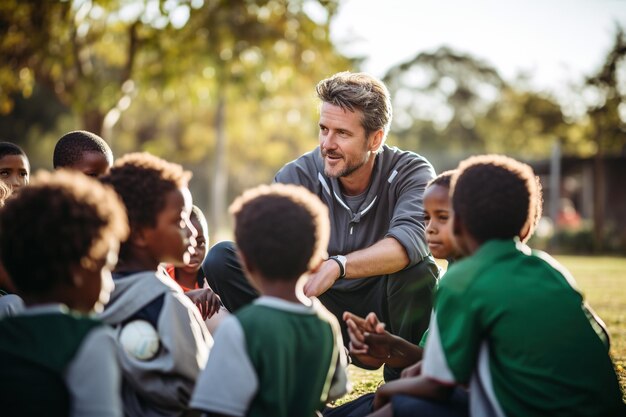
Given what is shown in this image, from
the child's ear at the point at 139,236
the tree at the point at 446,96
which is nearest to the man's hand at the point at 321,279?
the child's ear at the point at 139,236

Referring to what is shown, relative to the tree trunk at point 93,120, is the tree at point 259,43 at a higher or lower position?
higher

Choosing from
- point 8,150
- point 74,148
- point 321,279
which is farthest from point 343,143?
point 8,150

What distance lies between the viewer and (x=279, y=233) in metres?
2.53

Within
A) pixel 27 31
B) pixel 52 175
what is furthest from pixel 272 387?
pixel 27 31

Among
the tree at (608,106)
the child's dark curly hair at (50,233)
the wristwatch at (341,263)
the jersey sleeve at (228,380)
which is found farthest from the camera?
the tree at (608,106)

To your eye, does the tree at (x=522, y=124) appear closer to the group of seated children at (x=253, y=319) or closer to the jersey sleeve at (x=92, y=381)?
the group of seated children at (x=253, y=319)

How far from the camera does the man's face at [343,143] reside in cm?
492

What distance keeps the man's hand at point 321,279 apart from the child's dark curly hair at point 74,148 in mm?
1725

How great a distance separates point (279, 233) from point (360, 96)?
2622mm

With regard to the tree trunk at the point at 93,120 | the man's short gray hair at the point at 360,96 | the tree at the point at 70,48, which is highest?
the tree at the point at 70,48

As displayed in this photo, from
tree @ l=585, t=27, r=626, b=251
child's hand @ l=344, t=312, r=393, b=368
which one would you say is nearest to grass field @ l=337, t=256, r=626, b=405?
child's hand @ l=344, t=312, r=393, b=368

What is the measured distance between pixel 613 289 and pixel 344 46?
13.7 metres

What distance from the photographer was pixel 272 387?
2379mm

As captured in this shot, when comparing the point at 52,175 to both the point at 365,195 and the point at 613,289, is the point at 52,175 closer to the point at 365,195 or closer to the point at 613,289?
the point at 365,195
